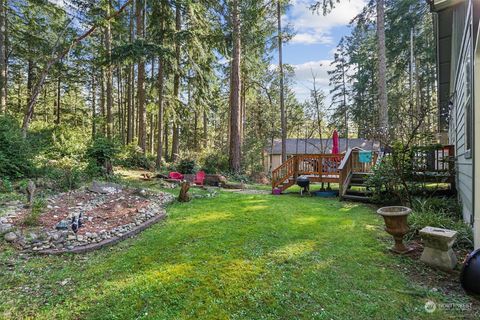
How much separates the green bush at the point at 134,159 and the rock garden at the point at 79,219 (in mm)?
5302

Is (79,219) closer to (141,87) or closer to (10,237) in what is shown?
(10,237)

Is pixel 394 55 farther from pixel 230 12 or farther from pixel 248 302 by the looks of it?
pixel 248 302

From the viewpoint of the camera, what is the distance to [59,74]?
52.3 ft

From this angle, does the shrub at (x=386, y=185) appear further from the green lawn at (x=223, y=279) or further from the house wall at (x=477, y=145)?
the house wall at (x=477, y=145)

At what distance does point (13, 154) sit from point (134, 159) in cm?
532

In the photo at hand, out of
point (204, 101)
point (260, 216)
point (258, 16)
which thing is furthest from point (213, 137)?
point (260, 216)

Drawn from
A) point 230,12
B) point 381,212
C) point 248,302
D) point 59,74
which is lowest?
point 248,302

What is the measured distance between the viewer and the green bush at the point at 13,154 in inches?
274

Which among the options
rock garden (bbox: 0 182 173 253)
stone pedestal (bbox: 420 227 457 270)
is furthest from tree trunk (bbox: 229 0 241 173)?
stone pedestal (bbox: 420 227 457 270)

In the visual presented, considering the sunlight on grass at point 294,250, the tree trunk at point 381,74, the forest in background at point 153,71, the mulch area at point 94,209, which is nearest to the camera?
the sunlight on grass at point 294,250

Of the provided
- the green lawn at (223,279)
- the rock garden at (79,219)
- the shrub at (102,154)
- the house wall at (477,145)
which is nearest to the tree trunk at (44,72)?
the shrub at (102,154)

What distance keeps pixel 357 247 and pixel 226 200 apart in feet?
13.1

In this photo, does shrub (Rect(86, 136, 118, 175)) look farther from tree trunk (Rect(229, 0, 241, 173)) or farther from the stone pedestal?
the stone pedestal

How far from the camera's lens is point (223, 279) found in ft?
9.49
